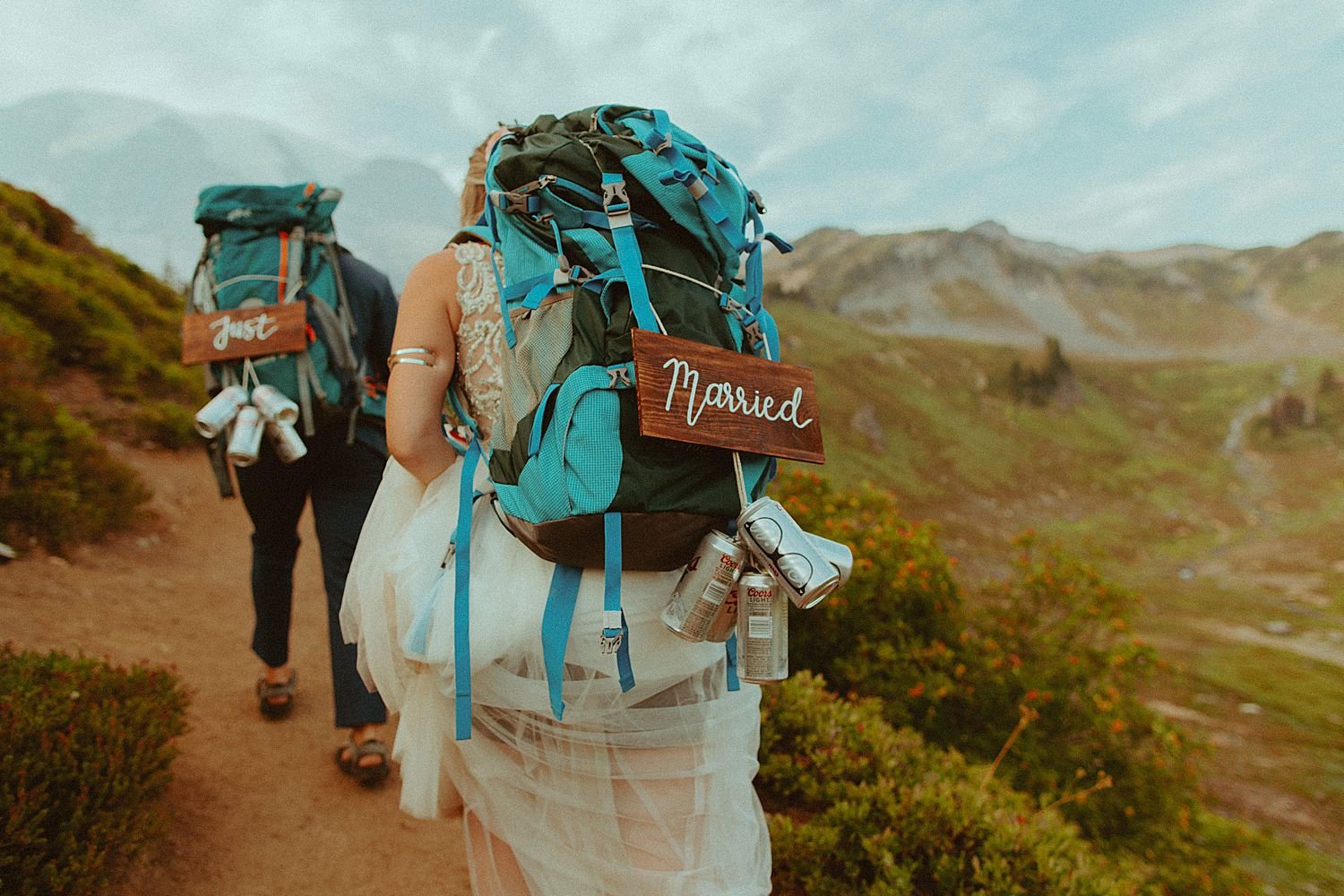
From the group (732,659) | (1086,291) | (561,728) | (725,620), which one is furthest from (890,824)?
(1086,291)

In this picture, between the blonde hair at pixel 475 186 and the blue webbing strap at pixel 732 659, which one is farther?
the blonde hair at pixel 475 186

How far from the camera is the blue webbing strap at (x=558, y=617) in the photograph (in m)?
1.18

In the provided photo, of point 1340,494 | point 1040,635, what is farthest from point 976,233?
point 1040,635

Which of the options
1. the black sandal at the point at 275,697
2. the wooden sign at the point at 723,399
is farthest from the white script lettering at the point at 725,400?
the black sandal at the point at 275,697

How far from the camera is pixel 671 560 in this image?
1.19 metres

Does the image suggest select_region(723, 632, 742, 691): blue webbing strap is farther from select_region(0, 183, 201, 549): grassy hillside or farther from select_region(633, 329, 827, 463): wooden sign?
select_region(0, 183, 201, 549): grassy hillside

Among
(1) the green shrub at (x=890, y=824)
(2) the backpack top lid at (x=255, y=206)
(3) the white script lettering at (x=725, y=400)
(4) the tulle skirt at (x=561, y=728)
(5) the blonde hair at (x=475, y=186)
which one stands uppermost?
(2) the backpack top lid at (x=255, y=206)

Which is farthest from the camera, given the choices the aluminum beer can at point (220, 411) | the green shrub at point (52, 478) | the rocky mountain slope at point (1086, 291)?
the rocky mountain slope at point (1086, 291)

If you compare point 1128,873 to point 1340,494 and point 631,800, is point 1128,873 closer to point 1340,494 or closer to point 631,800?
point 631,800

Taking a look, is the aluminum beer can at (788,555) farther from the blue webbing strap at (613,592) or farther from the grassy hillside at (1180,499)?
the grassy hillside at (1180,499)

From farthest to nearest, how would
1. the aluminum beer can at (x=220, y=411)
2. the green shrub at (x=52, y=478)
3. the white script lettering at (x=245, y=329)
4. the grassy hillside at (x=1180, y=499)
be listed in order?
the grassy hillside at (x=1180, y=499)
the green shrub at (x=52, y=478)
the white script lettering at (x=245, y=329)
the aluminum beer can at (x=220, y=411)

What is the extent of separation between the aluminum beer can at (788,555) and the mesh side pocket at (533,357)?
1.27ft

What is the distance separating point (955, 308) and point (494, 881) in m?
24.5

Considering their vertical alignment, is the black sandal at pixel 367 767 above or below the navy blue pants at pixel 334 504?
below
